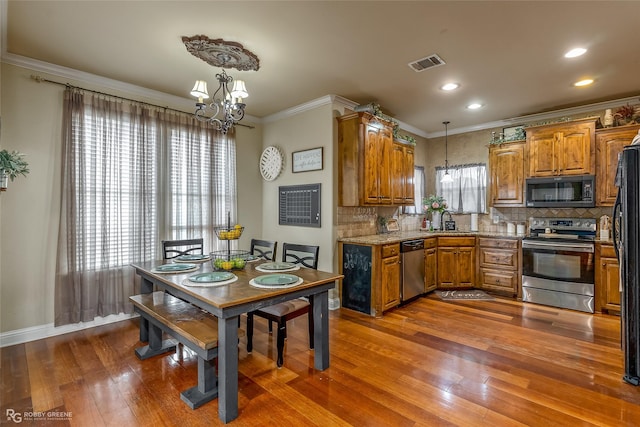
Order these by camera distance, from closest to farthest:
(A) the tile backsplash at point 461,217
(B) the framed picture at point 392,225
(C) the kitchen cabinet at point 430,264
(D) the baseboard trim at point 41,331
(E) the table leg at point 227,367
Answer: (E) the table leg at point 227,367 < (D) the baseboard trim at point 41,331 < (A) the tile backsplash at point 461,217 < (C) the kitchen cabinet at point 430,264 < (B) the framed picture at point 392,225

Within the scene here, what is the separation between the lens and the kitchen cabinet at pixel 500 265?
176 inches

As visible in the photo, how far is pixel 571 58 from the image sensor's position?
2.95 metres

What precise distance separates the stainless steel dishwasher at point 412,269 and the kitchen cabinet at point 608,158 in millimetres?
2358

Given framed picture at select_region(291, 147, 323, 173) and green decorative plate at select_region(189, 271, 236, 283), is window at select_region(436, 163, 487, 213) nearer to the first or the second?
framed picture at select_region(291, 147, 323, 173)

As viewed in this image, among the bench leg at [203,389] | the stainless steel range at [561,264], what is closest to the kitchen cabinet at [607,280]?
the stainless steel range at [561,264]

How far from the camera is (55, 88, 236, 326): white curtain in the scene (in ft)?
10.4

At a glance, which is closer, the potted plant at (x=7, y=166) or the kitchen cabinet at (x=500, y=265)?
the potted plant at (x=7, y=166)

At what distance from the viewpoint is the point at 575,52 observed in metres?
2.83

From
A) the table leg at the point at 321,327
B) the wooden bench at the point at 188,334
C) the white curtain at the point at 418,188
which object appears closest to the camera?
the wooden bench at the point at 188,334

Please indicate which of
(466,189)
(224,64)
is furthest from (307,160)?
(466,189)

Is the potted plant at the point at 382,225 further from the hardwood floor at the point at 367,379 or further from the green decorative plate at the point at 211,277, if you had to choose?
the green decorative plate at the point at 211,277

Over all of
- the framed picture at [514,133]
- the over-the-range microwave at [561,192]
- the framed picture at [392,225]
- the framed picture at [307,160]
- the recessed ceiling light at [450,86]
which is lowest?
the framed picture at [392,225]

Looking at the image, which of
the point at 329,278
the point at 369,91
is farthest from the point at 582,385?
the point at 369,91
